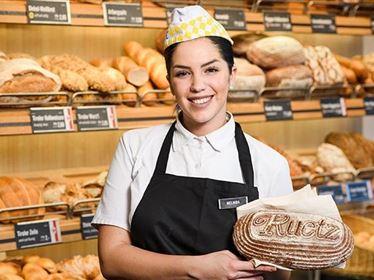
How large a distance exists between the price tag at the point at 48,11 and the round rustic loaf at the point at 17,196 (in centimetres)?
59

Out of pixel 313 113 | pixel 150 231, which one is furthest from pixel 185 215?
pixel 313 113

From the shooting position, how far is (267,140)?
3.71 meters

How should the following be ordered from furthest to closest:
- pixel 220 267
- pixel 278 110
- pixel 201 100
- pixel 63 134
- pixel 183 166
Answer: pixel 278 110, pixel 63 134, pixel 183 166, pixel 201 100, pixel 220 267

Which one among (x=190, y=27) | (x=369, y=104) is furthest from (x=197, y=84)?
(x=369, y=104)

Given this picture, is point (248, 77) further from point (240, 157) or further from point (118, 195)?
point (118, 195)

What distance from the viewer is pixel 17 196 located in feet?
8.75

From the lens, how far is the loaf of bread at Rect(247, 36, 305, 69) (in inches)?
128

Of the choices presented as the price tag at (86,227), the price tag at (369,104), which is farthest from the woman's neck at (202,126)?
the price tag at (369,104)

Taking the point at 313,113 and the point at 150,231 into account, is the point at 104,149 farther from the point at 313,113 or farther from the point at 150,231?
the point at 150,231

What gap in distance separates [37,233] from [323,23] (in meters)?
1.64

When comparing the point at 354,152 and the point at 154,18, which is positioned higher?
the point at 154,18

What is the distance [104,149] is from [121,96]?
1.27 ft

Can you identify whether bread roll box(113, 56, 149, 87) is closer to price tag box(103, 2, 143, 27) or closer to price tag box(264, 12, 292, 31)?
price tag box(103, 2, 143, 27)

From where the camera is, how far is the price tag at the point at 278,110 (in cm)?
321
